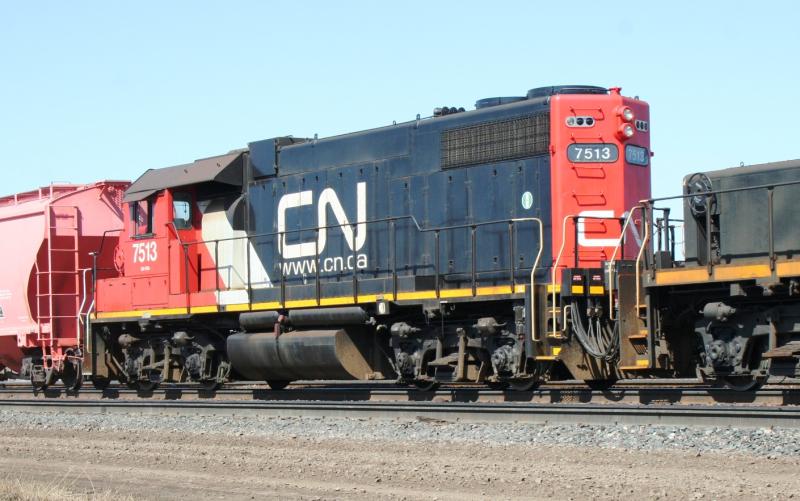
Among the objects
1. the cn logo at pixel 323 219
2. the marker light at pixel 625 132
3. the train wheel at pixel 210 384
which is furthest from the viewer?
the train wheel at pixel 210 384

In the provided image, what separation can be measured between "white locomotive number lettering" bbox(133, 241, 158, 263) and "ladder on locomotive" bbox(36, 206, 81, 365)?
1.81 m

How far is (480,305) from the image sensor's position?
14008 mm

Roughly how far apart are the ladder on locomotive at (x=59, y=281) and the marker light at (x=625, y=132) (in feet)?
34.0

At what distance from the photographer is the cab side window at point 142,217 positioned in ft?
59.5

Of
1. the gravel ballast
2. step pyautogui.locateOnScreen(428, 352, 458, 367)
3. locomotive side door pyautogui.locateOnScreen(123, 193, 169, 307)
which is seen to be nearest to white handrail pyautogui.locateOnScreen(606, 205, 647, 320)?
step pyautogui.locateOnScreen(428, 352, 458, 367)

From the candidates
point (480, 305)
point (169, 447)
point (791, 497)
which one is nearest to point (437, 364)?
point (480, 305)

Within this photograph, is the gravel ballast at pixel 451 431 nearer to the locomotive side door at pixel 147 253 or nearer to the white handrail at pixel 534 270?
the white handrail at pixel 534 270

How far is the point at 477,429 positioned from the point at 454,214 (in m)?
4.32

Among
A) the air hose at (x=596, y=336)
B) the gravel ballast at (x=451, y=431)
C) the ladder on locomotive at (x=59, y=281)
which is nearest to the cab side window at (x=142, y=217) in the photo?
the ladder on locomotive at (x=59, y=281)

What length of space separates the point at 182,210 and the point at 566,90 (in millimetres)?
6977

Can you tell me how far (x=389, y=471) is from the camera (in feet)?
29.0

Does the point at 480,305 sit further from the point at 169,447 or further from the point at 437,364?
the point at 169,447

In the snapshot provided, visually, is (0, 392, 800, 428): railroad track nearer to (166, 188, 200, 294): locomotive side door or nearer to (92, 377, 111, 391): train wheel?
(166, 188, 200, 294): locomotive side door

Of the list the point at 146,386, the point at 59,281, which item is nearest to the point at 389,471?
the point at 146,386
